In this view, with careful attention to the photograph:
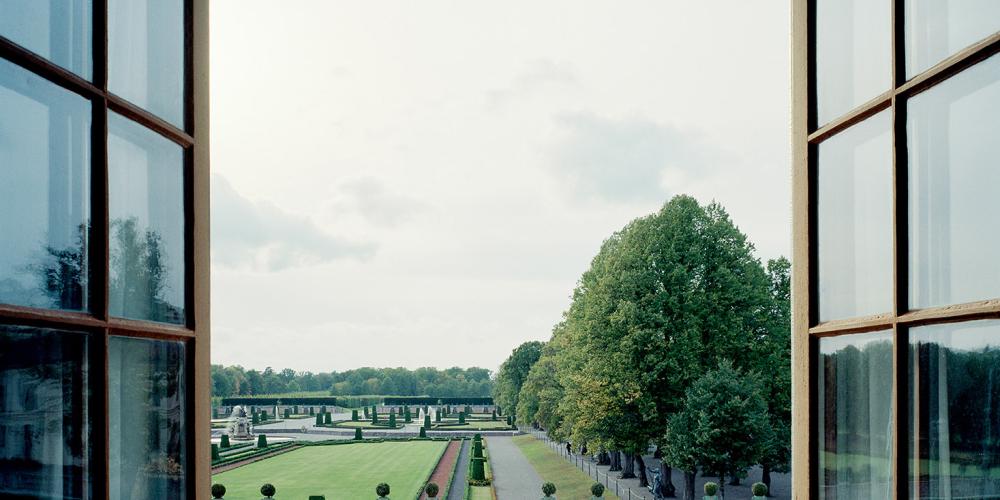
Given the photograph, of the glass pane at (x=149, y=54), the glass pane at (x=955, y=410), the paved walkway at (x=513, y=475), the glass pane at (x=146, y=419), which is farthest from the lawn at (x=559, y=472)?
the glass pane at (x=149, y=54)

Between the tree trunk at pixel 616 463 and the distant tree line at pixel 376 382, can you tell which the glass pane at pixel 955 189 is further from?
the distant tree line at pixel 376 382

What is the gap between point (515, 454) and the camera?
163 ft

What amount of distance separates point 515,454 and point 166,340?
47.8m

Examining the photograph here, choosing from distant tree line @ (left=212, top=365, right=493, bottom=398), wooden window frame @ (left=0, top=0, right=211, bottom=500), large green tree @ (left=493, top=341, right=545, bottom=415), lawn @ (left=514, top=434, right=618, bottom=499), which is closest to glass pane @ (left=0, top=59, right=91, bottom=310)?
wooden window frame @ (left=0, top=0, right=211, bottom=500)

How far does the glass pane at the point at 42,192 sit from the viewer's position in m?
2.67

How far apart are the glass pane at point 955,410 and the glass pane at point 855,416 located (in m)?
0.17

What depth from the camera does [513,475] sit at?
126 ft

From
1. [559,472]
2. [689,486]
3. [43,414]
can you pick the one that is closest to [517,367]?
[559,472]

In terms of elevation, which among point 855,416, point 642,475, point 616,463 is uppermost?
Answer: point 855,416

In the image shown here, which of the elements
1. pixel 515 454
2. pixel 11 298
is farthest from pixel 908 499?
pixel 515 454

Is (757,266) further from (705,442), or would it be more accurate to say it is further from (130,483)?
(130,483)

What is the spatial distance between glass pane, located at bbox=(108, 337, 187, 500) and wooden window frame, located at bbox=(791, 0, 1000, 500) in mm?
2598

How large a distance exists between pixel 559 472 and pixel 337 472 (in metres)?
9.91

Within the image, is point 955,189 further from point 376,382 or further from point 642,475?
point 376,382
